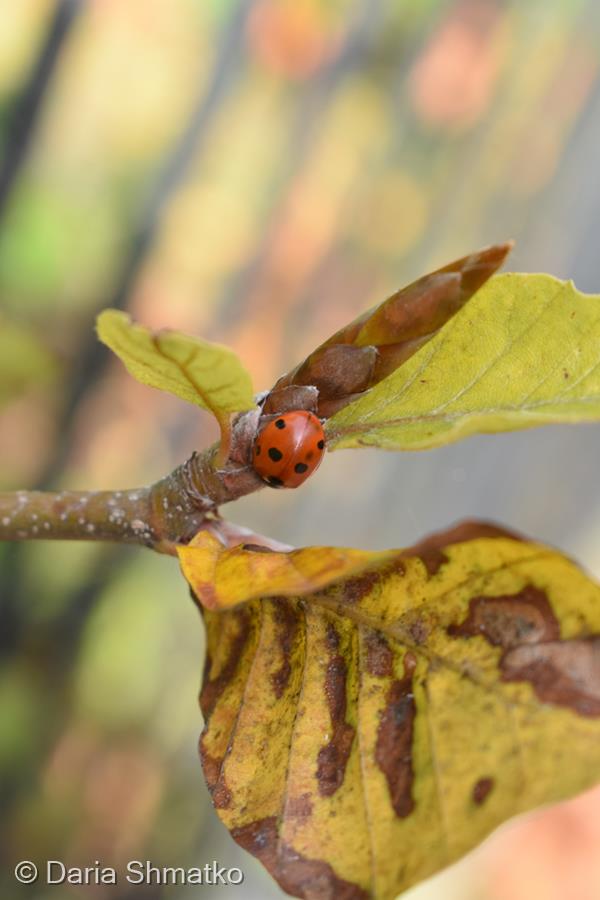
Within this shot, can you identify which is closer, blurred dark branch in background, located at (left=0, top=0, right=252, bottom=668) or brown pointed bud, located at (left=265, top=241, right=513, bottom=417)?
brown pointed bud, located at (left=265, top=241, right=513, bottom=417)

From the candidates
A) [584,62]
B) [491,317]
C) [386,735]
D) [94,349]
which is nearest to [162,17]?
[94,349]

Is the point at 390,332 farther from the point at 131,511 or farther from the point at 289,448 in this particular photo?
the point at 131,511

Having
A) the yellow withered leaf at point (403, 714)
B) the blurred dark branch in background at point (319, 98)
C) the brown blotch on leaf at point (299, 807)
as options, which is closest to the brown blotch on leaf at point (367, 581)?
the yellow withered leaf at point (403, 714)

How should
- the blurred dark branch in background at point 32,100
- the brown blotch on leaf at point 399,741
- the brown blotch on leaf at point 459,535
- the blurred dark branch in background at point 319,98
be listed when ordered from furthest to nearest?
1. the blurred dark branch in background at point 319,98
2. the blurred dark branch in background at point 32,100
3. the brown blotch on leaf at point 399,741
4. the brown blotch on leaf at point 459,535

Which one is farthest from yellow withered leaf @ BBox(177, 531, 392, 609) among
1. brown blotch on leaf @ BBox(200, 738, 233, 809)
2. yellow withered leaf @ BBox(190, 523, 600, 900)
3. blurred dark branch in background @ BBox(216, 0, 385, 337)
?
blurred dark branch in background @ BBox(216, 0, 385, 337)

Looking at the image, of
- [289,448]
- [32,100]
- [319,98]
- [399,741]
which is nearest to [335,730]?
[399,741]

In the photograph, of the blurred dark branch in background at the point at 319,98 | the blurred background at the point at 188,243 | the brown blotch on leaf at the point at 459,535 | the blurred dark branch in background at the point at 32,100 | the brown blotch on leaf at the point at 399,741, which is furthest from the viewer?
the blurred dark branch in background at the point at 319,98

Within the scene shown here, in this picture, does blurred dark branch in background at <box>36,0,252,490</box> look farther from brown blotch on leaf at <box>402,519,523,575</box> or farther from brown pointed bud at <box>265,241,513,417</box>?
brown blotch on leaf at <box>402,519,523,575</box>

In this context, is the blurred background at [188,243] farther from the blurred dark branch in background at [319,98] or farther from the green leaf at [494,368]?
the green leaf at [494,368]
